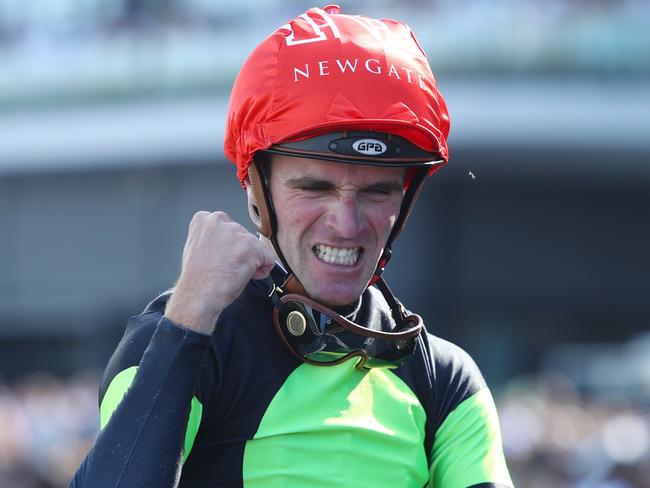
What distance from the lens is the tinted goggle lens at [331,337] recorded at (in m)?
2.56

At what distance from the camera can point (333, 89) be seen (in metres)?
2.56

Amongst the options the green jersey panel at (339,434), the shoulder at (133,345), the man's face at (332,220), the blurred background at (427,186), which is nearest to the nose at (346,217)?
the man's face at (332,220)

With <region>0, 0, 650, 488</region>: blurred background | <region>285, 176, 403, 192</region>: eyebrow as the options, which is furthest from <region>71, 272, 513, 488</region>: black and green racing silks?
<region>0, 0, 650, 488</region>: blurred background

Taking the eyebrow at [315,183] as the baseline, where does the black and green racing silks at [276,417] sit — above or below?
below

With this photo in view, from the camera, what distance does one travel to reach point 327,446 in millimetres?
2510

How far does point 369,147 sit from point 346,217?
0.48ft

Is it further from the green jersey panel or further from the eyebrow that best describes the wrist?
the eyebrow

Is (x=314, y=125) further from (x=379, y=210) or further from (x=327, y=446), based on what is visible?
(x=327, y=446)

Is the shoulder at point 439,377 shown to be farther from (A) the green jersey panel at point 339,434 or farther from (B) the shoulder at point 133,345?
(B) the shoulder at point 133,345

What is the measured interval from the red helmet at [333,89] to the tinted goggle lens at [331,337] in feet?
1.10

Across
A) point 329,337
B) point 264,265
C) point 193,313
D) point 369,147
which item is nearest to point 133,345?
point 193,313

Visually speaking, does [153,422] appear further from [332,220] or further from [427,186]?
[427,186]

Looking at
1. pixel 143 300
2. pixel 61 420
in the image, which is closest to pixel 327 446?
pixel 61 420

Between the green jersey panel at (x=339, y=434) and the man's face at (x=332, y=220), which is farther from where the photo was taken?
the man's face at (x=332, y=220)
